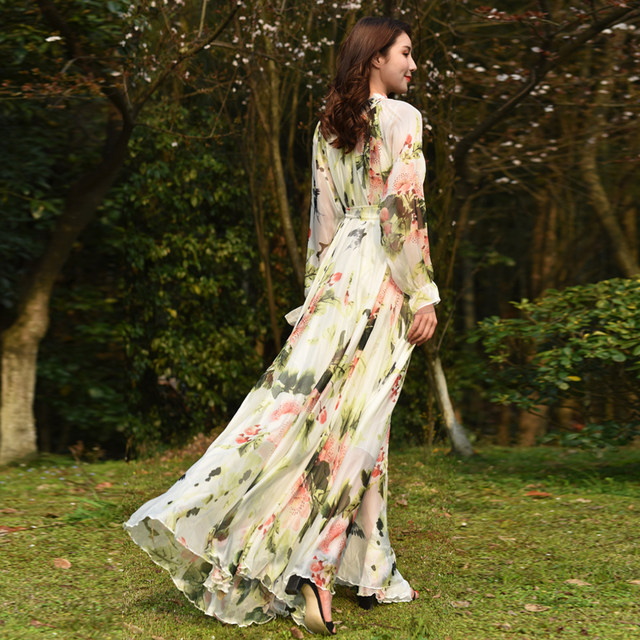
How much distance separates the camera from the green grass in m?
3.00

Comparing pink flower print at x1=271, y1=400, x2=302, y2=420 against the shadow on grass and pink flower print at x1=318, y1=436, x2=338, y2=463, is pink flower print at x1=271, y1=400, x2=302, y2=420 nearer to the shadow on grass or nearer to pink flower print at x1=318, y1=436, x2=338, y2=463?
pink flower print at x1=318, y1=436, x2=338, y2=463

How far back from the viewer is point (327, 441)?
307 cm

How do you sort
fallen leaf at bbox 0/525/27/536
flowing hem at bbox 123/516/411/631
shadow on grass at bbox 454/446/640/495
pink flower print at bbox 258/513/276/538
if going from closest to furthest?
flowing hem at bbox 123/516/411/631 < pink flower print at bbox 258/513/276/538 < fallen leaf at bbox 0/525/27/536 < shadow on grass at bbox 454/446/640/495

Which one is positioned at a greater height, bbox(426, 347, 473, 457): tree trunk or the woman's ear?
the woman's ear

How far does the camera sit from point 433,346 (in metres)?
6.39

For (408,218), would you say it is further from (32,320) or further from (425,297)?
(32,320)

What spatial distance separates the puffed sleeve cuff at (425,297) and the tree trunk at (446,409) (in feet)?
10.8

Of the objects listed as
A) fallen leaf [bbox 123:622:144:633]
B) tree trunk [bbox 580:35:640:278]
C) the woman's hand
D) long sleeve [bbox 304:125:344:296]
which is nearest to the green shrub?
tree trunk [bbox 580:35:640:278]

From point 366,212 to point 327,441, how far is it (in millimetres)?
842

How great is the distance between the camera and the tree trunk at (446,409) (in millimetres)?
6441

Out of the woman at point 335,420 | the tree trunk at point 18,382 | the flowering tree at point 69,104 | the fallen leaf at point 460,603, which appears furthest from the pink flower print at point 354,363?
the tree trunk at point 18,382

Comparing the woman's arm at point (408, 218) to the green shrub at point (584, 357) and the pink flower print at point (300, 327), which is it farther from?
the green shrub at point (584, 357)

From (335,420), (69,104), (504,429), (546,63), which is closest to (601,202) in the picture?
(546,63)

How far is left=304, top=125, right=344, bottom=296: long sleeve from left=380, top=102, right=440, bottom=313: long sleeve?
0.27 m
